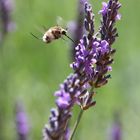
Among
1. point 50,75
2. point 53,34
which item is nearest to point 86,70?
point 53,34

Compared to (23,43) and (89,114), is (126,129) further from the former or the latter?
(23,43)

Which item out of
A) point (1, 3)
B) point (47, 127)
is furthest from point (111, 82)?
point (47, 127)

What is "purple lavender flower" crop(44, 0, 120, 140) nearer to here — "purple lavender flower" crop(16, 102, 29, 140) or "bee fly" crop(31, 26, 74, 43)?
"bee fly" crop(31, 26, 74, 43)

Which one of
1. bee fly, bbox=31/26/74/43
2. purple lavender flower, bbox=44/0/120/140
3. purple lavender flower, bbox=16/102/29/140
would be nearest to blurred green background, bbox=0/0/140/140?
purple lavender flower, bbox=16/102/29/140

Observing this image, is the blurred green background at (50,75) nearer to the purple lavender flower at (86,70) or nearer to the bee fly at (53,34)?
the bee fly at (53,34)

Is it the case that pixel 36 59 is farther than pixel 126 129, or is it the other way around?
pixel 36 59

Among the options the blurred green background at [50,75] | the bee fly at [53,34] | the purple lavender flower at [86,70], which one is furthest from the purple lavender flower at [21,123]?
the purple lavender flower at [86,70]

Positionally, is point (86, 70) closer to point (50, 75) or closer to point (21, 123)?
point (21, 123)
